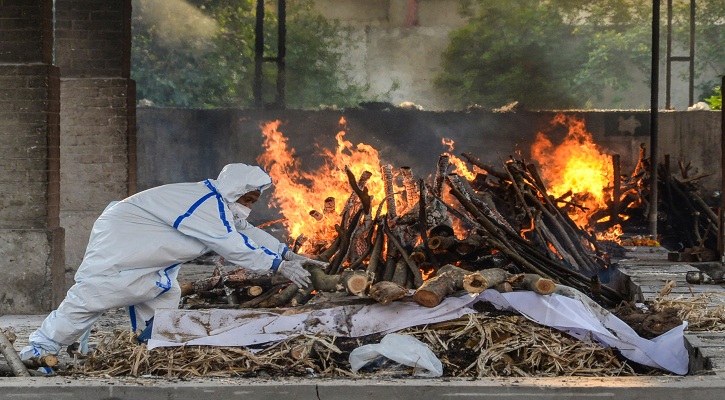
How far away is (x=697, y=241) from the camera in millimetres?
15180

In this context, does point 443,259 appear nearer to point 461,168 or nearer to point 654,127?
point 461,168

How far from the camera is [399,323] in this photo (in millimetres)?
8109

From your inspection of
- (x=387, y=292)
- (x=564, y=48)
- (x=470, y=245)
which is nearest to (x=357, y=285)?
(x=387, y=292)

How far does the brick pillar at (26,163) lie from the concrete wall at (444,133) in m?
6.78

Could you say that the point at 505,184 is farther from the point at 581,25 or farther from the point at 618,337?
the point at 581,25

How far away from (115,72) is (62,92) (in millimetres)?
684

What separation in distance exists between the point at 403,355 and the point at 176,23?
86.9 feet

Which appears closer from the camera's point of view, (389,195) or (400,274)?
(400,274)

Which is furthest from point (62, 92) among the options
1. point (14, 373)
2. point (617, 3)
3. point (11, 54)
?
point (617, 3)

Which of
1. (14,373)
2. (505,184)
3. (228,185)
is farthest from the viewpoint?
(505,184)

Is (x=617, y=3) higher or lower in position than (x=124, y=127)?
higher

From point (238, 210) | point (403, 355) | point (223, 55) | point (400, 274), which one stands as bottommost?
point (403, 355)

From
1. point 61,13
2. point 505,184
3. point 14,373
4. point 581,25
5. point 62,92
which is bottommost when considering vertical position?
point 14,373

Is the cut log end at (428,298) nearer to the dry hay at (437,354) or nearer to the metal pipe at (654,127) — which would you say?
the dry hay at (437,354)
